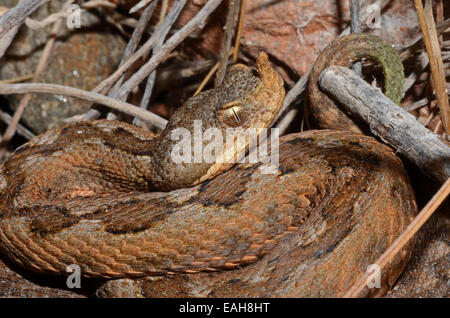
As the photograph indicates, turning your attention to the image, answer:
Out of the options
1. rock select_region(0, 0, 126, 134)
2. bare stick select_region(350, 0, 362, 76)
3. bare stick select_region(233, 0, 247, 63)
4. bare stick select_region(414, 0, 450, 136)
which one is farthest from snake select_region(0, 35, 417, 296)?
rock select_region(0, 0, 126, 134)

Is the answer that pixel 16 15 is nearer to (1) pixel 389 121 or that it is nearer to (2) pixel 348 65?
(2) pixel 348 65

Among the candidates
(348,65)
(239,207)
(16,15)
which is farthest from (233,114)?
(16,15)

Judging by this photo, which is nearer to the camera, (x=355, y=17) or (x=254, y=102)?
(x=254, y=102)

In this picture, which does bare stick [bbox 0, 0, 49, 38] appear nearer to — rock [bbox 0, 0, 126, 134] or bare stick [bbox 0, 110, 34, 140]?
rock [bbox 0, 0, 126, 134]

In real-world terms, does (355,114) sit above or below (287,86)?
below

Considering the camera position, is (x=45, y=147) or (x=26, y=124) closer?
(x=45, y=147)
